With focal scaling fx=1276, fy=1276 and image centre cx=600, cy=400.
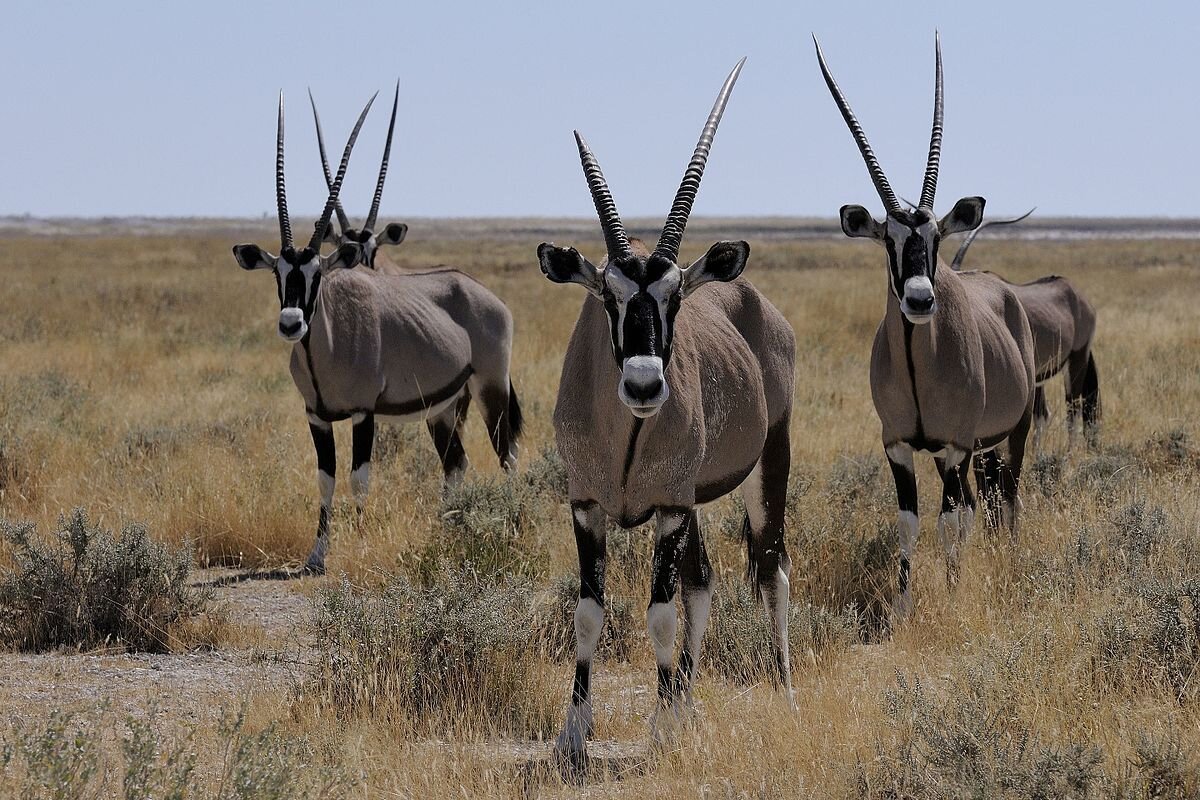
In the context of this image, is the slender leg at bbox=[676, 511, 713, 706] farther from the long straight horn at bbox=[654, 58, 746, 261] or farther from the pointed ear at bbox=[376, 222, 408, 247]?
the pointed ear at bbox=[376, 222, 408, 247]

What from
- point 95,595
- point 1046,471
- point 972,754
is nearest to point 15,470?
point 95,595

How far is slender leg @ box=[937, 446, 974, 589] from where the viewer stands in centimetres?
695

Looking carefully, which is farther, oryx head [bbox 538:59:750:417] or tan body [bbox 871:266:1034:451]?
tan body [bbox 871:266:1034:451]

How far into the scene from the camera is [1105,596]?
18.2 feet

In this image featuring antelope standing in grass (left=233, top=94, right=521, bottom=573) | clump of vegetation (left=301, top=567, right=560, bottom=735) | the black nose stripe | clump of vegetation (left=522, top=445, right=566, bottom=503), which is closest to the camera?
the black nose stripe

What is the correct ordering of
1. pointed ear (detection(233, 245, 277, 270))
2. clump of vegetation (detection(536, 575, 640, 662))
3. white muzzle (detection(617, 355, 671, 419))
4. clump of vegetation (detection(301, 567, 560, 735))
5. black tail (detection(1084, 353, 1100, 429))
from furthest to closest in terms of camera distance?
black tail (detection(1084, 353, 1100, 429)), pointed ear (detection(233, 245, 277, 270)), clump of vegetation (detection(536, 575, 640, 662)), clump of vegetation (detection(301, 567, 560, 735)), white muzzle (detection(617, 355, 671, 419))

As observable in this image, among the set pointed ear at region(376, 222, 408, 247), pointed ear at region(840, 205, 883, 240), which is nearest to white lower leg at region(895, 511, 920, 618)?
pointed ear at region(840, 205, 883, 240)

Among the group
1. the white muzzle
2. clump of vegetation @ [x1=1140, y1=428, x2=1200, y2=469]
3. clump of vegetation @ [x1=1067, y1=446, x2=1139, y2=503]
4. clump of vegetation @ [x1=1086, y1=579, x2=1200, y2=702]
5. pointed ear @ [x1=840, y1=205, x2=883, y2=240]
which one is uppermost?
pointed ear @ [x1=840, y1=205, x2=883, y2=240]

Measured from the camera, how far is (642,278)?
4141mm

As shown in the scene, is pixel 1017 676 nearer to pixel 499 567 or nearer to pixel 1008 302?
pixel 499 567

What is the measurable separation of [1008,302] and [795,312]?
13510mm

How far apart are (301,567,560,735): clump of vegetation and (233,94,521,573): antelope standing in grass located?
108 inches

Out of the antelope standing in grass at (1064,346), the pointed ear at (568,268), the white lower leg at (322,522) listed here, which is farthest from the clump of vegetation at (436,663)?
the antelope standing in grass at (1064,346)

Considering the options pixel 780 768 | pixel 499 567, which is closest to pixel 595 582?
pixel 780 768
